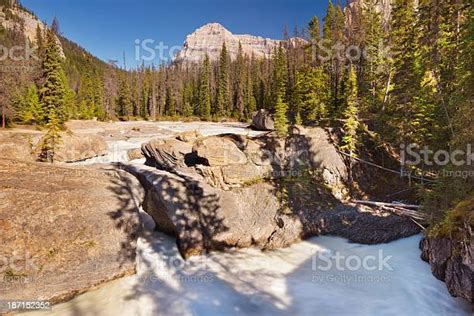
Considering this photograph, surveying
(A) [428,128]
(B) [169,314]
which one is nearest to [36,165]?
(B) [169,314]

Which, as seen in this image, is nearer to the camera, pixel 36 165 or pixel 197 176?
pixel 36 165

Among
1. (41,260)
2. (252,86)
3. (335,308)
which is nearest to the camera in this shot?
(41,260)

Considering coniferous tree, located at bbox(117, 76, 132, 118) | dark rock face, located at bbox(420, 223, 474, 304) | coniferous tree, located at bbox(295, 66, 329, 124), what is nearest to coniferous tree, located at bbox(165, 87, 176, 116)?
coniferous tree, located at bbox(117, 76, 132, 118)

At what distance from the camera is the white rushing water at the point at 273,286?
389 inches

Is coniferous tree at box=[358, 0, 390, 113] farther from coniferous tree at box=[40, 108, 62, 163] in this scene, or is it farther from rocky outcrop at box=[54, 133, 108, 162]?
coniferous tree at box=[40, 108, 62, 163]

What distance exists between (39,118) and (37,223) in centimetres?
3328

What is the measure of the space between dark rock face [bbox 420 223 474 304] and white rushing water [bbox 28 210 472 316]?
1.41 ft

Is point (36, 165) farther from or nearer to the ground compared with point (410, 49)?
nearer to the ground

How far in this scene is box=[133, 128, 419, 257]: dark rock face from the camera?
537 inches

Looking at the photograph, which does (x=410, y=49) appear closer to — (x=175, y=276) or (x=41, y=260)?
(x=175, y=276)

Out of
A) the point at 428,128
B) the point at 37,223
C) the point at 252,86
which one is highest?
the point at 252,86

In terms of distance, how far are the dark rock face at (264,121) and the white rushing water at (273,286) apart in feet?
88.9

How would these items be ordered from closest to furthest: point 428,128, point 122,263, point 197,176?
point 122,263 < point 197,176 < point 428,128

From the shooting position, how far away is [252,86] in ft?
240
